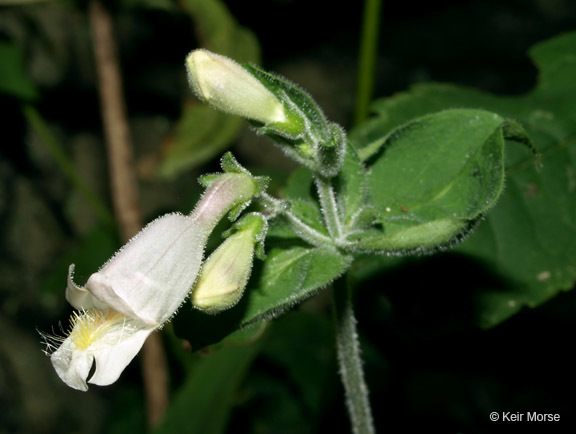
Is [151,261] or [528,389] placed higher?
[528,389]

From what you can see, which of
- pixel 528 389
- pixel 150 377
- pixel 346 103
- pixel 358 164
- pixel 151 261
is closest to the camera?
pixel 151 261

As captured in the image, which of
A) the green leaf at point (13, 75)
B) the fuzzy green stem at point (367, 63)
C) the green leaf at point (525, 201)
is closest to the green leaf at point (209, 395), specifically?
the green leaf at point (525, 201)

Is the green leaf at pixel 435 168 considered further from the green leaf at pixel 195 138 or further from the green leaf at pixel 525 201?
the green leaf at pixel 195 138

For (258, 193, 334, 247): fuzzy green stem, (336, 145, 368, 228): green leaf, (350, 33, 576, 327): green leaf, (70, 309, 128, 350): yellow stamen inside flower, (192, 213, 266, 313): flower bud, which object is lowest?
(70, 309, 128, 350): yellow stamen inside flower

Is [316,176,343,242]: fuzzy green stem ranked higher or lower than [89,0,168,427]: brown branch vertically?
lower

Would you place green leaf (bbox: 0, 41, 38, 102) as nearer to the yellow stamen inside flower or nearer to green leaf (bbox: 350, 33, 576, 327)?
green leaf (bbox: 350, 33, 576, 327)

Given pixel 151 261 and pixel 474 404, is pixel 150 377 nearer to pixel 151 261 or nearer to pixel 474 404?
pixel 474 404

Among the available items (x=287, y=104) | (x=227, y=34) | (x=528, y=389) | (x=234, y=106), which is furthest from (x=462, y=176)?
(x=227, y=34)

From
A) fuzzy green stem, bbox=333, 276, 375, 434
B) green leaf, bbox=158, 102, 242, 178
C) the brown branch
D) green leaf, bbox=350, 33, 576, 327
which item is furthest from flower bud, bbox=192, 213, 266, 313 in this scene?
green leaf, bbox=158, 102, 242, 178
